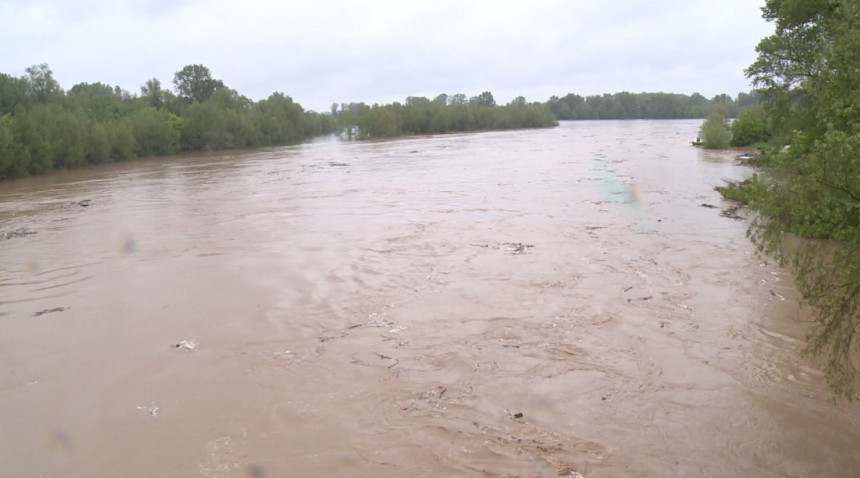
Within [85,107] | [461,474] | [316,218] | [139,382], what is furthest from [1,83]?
[461,474]

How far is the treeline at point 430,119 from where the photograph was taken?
87.6 metres

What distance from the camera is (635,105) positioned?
153625 mm

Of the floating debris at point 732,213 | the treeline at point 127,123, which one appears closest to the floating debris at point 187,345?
the floating debris at point 732,213

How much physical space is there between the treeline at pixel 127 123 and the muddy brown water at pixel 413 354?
27.2 metres

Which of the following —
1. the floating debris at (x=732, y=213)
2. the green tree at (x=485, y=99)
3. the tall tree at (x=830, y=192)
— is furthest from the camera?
the green tree at (x=485, y=99)

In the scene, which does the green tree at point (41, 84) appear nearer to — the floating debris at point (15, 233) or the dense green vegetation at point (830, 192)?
the floating debris at point (15, 233)

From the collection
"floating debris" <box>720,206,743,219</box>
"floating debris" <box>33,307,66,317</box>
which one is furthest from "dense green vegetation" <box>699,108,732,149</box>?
"floating debris" <box>33,307,66,317</box>

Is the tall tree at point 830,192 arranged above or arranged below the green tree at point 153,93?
below

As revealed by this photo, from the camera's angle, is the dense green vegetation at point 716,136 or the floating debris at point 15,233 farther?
the dense green vegetation at point 716,136

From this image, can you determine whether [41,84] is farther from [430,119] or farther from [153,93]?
[430,119]

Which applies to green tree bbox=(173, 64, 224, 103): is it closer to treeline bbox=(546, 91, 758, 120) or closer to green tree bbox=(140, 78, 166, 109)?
green tree bbox=(140, 78, 166, 109)

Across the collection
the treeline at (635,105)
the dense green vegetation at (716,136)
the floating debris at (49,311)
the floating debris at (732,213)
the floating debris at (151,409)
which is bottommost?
the floating debris at (151,409)

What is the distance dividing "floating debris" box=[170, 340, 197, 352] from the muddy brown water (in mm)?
108

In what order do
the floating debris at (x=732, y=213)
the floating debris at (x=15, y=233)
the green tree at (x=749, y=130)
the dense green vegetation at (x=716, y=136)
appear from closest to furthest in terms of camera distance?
the floating debris at (x=732, y=213) < the floating debris at (x=15, y=233) < the green tree at (x=749, y=130) < the dense green vegetation at (x=716, y=136)
